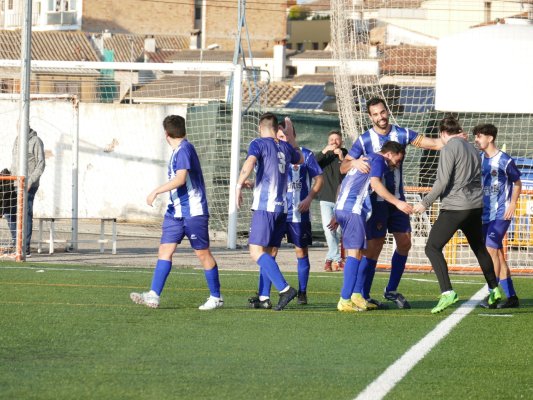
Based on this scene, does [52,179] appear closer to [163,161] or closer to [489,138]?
[163,161]

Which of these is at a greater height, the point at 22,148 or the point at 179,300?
the point at 22,148

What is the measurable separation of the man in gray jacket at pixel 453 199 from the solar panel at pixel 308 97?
126 ft

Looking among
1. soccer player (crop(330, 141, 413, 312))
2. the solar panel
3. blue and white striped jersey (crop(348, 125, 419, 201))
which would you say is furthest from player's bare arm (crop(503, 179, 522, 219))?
the solar panel

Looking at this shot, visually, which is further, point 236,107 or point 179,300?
point 236,107

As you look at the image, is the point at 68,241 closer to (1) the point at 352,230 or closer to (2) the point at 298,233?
(2) the point at 298,233

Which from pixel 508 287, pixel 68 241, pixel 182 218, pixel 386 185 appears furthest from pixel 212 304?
pixel 68 241

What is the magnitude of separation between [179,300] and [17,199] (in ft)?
18.7

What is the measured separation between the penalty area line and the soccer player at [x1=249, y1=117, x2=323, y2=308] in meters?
1.64

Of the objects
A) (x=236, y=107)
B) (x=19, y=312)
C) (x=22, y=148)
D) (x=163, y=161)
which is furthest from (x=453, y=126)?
(x=163, y=161)

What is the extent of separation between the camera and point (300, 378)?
795 cm

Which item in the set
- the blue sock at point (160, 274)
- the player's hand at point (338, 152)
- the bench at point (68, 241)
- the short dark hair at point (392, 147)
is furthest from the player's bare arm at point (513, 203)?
the bench at point (68, 241)

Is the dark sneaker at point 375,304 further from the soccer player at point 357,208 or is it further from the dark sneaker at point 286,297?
the dark sneaker at point 286,297

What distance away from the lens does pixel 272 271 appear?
456 inches

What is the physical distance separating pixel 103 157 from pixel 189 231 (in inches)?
546
